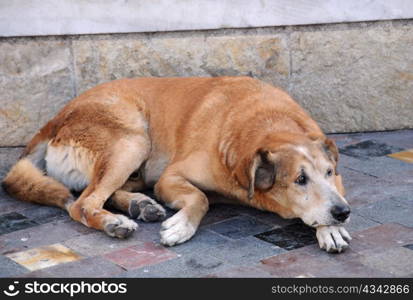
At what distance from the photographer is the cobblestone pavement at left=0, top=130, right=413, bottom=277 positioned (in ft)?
14.2

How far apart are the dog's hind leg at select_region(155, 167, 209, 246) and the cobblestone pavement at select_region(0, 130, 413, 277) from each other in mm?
69

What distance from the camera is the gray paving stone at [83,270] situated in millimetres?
4312

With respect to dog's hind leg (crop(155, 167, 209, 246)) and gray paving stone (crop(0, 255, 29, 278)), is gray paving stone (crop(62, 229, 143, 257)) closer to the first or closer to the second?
dog's hind leg (crop(155, 167, 209, 246))

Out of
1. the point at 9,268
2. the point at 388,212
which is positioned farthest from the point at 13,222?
the point at 388,212

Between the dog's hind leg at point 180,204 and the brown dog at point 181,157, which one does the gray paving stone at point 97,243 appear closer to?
the brown dog at point 181,157

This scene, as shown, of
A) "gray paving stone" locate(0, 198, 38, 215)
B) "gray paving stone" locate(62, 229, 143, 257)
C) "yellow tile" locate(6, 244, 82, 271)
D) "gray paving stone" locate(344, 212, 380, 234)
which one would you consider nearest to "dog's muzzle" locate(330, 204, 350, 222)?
"gray paving stone" locate(344, 212, 380, 234)

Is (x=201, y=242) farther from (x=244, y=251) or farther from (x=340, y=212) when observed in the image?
(x=340, y=212)

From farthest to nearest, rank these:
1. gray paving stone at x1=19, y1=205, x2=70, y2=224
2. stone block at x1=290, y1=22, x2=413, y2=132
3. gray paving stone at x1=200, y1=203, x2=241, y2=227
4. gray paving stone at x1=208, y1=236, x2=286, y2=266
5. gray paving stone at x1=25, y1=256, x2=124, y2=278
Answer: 1. stone block at x1=290, y1=22, x2=413, y2=132
2. gray paving stone at x1=19, y1=205, x2=70, y2=224
3. gray paving stone at x1=200, y1=203, x2=241, y2=227
4. gray paving stone at x1=208, y1=236, x2=286, y2=266
5. gray paving stone at x1=25, y1=256, x2=124, y2=278

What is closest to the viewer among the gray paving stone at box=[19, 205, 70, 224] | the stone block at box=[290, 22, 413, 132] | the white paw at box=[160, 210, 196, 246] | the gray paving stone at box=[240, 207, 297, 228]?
the white paw at box=[160, 210, 196, 246]

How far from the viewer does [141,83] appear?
5953mm

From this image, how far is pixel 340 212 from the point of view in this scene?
4.50m

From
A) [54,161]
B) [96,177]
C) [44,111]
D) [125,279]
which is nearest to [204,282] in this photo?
[125,279]

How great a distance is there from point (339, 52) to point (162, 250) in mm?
2713

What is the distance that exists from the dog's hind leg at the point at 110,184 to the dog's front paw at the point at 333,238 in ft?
3.67
